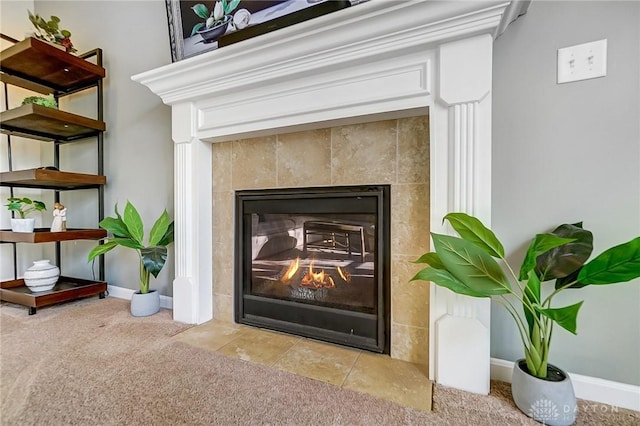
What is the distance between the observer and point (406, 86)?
3.60ft

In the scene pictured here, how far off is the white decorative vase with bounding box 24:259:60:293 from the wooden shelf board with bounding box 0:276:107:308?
0.04 metres

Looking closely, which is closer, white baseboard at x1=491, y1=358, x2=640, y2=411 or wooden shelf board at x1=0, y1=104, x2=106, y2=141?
white baseboard at x1=491, y1=358, x2=640, y2=411

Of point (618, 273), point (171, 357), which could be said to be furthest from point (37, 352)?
point (618, 273)

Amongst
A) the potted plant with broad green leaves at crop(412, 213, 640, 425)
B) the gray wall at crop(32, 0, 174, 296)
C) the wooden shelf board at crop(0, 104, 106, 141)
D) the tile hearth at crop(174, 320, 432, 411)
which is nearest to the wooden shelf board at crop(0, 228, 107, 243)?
the gray wall at crop(32, 0, 174, 296)

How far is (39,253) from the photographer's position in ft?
7.97

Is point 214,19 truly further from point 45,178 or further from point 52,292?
point 52,292

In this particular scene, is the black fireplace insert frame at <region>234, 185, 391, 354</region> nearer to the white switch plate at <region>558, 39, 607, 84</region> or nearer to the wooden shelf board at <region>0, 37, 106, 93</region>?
the white switch plate at <region>558, 39, 607, 84</region>

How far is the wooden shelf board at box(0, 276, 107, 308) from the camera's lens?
1.70 m

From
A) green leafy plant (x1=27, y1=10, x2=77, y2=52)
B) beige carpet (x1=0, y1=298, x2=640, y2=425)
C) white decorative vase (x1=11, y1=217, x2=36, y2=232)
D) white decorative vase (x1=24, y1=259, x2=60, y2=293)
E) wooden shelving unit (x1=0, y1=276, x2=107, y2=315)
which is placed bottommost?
beige carpet (x1=0, y1=298, x2=640, y2=425)

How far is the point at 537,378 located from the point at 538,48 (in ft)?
3.78

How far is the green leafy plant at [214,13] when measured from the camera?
1392mm

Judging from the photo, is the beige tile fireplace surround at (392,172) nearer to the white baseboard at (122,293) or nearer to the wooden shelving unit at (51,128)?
the white baseboard at (122,293)

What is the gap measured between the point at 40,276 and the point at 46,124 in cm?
107

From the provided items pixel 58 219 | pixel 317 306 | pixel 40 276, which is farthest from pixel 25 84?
pixel 317 306
